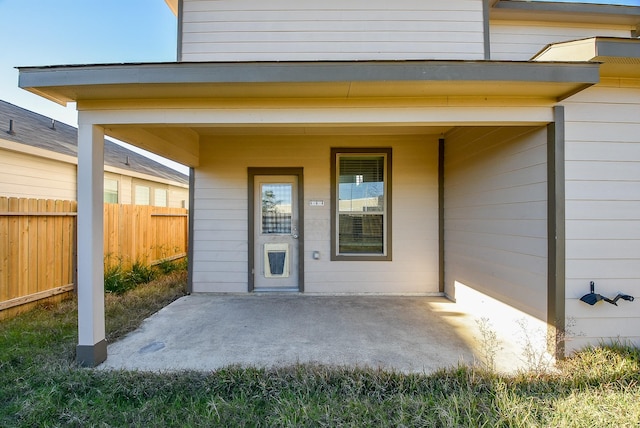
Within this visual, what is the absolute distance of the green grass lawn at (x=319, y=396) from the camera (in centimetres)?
186

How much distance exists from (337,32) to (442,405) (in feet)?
12.7

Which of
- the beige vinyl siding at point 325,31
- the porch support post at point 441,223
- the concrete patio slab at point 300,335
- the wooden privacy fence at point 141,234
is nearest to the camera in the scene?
the concrete patio slab at point 300,335

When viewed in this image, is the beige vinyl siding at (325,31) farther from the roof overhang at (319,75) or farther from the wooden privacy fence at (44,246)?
the wooden privacy fence at (44,246)

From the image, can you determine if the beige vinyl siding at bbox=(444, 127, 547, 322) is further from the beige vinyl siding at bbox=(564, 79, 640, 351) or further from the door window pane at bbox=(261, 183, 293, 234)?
the door window pane at bbox=(261, 183, 293, 234)

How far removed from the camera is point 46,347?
9.01 ft

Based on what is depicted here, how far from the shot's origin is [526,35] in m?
3.86

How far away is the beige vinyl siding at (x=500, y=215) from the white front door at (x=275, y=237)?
8.11 ft

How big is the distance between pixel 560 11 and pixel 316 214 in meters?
4.25

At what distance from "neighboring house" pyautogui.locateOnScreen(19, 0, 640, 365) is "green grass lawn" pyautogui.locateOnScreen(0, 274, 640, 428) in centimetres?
36

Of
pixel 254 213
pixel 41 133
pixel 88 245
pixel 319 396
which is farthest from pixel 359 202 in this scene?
pixel 41 133

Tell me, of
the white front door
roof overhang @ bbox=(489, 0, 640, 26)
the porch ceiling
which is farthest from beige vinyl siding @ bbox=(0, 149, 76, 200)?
roof overhang @ bbox=(489, 0, 640, 26)

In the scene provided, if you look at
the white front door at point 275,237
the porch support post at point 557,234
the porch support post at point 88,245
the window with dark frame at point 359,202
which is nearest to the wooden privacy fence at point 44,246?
the porch support post at point 88,245

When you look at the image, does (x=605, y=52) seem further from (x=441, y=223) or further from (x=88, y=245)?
(x=88, y=245)

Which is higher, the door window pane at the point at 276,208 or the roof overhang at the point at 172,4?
the roof overhang at the point at 172,4
